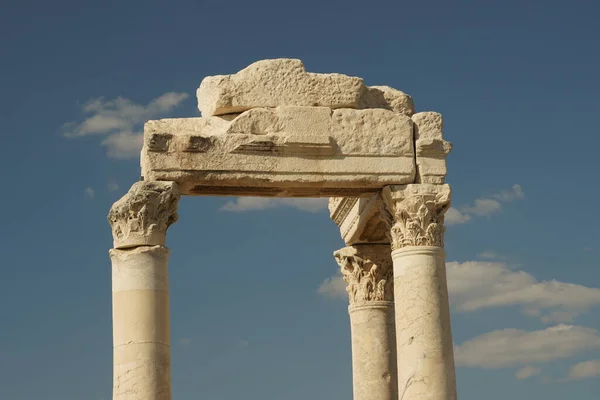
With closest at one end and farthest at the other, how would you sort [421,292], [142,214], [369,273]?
1. [142,214]
2. [421,292]
3. [369,273]

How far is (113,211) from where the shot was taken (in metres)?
24.0

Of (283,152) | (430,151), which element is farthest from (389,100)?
(283,152)

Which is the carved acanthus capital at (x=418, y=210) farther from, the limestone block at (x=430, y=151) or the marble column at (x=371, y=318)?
Result: the marble column at (x=371, y=318)

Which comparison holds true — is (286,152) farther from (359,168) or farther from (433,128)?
(433,128)

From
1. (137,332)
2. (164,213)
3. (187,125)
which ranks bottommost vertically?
(137,332)

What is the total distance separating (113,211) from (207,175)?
2.00 m

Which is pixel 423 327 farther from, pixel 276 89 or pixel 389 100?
pixel 276 89

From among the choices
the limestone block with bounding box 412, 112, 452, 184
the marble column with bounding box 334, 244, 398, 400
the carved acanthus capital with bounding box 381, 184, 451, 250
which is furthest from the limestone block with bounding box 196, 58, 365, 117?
the marble column with bounding box 334, 244, 398, 400

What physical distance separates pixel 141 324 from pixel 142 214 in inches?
84.9

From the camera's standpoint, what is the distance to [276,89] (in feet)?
83.4

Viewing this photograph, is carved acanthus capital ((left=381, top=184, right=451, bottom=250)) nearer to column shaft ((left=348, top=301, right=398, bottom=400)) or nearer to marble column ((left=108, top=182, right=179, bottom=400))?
column shaft ((left=348, top=301, right=398, bottom=400))

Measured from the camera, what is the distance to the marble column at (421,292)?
24.5 m

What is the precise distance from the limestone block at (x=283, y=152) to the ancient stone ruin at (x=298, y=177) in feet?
0.07

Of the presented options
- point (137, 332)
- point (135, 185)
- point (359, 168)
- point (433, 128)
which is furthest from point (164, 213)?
point (433, 128)
